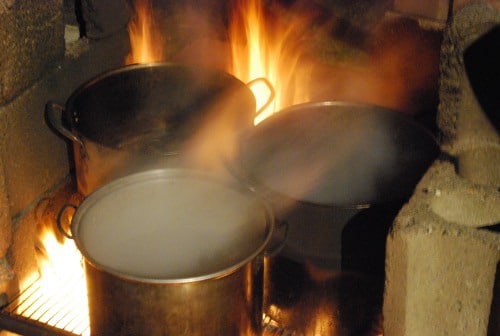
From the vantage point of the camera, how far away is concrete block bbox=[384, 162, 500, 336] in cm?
179

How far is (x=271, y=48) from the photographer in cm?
328

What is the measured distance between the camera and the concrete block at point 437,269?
1.79 metres

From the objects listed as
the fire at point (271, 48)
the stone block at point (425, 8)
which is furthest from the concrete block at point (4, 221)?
the stone block at point (425, 8)

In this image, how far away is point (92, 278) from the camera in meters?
2.07

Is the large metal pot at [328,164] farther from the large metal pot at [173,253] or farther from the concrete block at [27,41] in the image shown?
the concrete block at [27,41]

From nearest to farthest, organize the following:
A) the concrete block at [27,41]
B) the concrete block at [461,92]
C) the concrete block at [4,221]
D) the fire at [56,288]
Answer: the concrete block at [461,92]
the concrete block at [27,41]
the concrete block at [4,221]
the fire at [56,288]

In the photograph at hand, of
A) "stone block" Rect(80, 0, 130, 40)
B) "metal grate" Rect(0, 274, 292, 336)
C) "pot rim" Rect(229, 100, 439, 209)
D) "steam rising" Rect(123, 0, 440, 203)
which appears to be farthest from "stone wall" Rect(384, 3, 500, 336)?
"stone block" Rect(80, 0, 130, 40)

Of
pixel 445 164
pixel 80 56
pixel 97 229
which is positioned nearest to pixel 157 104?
pixel 80 56

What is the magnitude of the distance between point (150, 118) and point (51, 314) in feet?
2.93

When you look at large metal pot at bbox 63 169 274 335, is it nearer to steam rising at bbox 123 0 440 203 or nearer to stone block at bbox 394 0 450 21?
steam rising at bbox 123 0 440 203

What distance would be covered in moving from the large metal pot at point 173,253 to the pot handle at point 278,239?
0.24 ft

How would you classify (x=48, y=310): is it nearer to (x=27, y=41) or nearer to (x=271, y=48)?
(x=27, y=41)

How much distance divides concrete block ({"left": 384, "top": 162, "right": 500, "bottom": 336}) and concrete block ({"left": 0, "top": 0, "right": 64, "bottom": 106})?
1.36 meters

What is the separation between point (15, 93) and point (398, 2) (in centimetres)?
146
